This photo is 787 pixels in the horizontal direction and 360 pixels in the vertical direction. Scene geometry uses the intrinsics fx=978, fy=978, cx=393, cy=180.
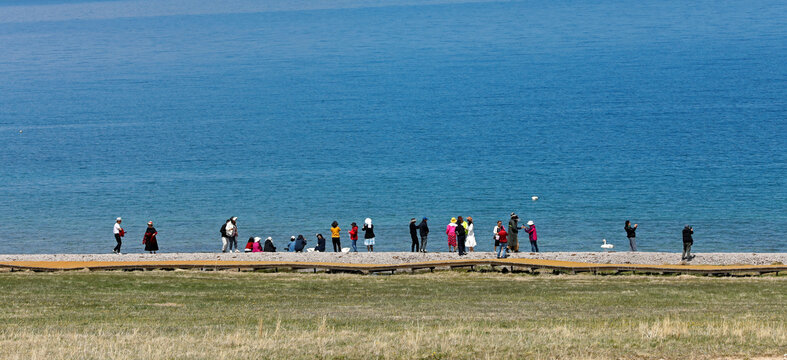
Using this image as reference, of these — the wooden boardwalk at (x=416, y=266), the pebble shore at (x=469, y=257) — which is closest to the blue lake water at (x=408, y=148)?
the pebble shore at (x=469, y=257)

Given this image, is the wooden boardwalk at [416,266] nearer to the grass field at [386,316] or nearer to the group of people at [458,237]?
the grass field at [386,316]

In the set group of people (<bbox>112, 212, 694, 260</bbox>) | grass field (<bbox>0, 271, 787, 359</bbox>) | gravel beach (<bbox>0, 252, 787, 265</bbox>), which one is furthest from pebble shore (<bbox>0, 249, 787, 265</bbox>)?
grass field (<bbox>0, 271, 787, 359</bbox>)

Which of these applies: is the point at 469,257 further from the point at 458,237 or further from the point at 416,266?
the point at 416,266

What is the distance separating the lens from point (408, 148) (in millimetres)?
99188

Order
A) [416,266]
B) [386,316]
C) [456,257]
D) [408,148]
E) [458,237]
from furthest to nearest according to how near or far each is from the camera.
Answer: [408,148] < [458,237] < [456,257] < [416,266] < [386,316]

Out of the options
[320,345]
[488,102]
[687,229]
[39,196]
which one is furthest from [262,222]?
[488,102]

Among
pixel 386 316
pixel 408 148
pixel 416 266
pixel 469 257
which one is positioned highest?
pixel 408 148

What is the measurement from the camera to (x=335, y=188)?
256ft

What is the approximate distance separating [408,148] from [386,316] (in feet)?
259

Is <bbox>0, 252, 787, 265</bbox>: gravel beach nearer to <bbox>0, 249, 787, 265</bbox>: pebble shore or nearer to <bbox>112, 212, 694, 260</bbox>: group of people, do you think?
<bbox>0, 249, 787, 265</bbox>: pebble shore

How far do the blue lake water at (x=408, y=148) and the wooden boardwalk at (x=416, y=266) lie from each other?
18.3 meters

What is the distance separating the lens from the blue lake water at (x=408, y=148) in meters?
61.4

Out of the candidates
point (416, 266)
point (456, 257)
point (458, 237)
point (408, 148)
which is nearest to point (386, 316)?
point (416, 266)

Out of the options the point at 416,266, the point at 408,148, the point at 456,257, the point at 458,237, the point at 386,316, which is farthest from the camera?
the point at 408,148
